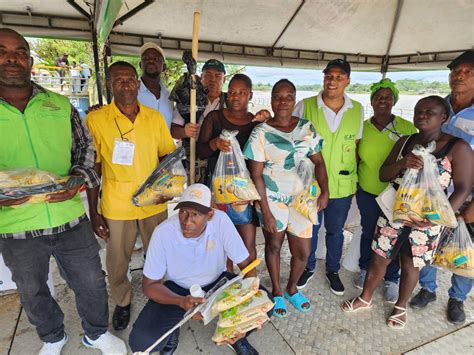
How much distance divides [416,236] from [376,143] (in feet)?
2.58

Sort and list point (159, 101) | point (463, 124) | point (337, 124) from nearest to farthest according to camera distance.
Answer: point (463, 124), point (337, 124), point (159, 101)

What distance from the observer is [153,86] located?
2.57 metres

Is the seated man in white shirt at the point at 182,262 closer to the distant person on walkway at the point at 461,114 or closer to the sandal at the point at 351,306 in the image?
the sandal at the point at 351,306

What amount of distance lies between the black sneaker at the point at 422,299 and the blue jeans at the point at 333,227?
67 centimetres

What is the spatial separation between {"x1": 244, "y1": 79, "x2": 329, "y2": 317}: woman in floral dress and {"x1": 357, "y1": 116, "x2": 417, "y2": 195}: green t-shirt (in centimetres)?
46

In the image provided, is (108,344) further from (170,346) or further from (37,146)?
(37,146)

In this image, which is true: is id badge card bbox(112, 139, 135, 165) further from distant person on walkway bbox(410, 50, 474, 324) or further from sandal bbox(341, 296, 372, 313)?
distant person on walkway bbox(410, 50, 474, 324)

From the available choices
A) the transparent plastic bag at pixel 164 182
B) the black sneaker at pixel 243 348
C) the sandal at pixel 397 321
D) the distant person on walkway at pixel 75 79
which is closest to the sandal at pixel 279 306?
the black sneaker at pixel 243 348

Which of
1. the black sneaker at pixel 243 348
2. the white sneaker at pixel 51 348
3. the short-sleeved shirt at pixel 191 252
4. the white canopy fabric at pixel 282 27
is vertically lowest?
the white sneaker at pixel 51 348

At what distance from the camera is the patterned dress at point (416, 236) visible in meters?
1.91

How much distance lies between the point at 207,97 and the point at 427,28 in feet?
11.3

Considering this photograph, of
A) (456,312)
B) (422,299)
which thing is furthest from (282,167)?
(456,312)

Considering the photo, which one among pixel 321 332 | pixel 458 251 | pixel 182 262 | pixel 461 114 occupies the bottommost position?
pixel 321 332

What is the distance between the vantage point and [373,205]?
2535 millimetres
